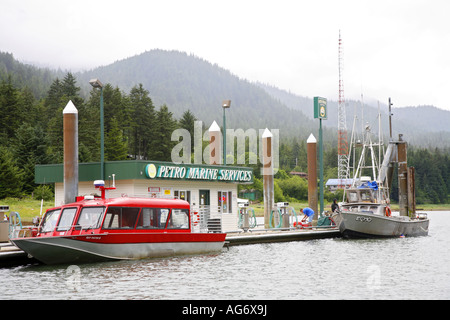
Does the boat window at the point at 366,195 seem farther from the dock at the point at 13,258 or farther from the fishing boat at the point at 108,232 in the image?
the dock at the point at 13,258

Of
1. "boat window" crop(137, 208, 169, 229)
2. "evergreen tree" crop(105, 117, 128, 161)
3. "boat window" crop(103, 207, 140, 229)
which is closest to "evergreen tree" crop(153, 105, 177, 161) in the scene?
"evergreen tree" crop(105, 117, 128, 161)

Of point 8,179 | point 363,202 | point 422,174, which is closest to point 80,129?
point 8,179

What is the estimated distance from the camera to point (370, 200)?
38906 mm

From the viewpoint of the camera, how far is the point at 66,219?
76.1ft

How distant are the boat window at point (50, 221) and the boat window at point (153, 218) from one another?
327cm

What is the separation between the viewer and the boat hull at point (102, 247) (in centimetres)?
2202

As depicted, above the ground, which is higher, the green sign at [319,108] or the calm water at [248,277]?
the green sign at [319,108]

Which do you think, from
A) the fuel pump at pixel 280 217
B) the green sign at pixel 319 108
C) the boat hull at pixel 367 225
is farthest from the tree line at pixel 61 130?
the boat hull at pixel 367 225

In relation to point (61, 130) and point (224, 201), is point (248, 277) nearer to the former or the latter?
point (224, 201)

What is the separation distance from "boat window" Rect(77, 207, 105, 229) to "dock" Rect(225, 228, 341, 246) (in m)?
8.25

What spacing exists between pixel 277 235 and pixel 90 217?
1337 cm

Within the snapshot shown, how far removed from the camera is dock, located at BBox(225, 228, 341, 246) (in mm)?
31625
